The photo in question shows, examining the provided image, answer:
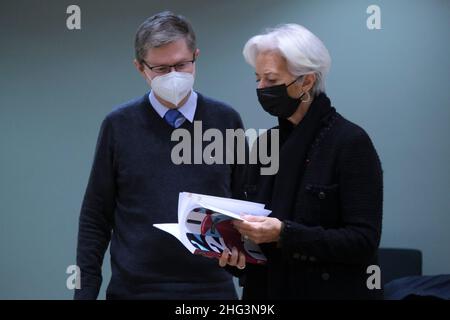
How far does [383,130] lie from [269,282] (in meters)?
2.45

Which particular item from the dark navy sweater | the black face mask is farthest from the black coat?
the dark navy sweater

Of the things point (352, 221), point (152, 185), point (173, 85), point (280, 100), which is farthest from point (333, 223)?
point (173, 85)

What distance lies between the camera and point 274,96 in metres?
1.58

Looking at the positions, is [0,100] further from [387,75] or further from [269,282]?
[269,282]

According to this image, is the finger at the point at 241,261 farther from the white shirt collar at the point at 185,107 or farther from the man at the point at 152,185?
the white shirt collar at the point at 185,107

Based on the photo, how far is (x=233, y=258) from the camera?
59.8 inches

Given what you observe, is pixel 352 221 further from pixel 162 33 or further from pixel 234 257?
pixel 162 33

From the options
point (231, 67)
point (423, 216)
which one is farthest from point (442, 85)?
point (231, 67)

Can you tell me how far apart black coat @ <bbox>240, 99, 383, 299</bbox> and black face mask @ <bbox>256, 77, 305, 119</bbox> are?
0.11 m

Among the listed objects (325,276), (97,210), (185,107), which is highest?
(185,107)

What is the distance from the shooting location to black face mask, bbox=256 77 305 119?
1574mm

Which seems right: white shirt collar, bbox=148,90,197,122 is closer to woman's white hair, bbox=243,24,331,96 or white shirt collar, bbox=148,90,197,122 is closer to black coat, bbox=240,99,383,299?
woman's white hair, bbox=243,24,331,96

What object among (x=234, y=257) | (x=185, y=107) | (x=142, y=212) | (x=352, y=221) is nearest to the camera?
(x=352, y=221)

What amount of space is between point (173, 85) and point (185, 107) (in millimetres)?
88
